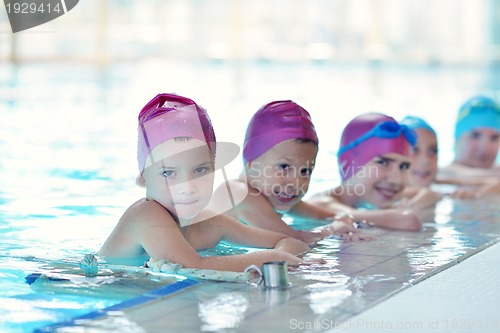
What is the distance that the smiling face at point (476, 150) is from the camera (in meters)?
7.80

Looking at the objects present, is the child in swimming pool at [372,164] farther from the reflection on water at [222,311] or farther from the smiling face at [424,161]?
the reflection on water at [222,311]

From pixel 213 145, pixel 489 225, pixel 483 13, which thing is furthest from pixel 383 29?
pixel 213 145

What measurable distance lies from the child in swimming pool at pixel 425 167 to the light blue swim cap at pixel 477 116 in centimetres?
57

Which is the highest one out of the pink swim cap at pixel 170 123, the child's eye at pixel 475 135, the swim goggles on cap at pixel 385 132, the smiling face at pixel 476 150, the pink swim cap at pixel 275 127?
the pink swim cap at pixel 170 123

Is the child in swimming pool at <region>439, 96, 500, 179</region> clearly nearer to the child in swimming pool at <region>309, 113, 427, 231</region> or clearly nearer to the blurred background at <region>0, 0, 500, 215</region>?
the blurred background at <region>0, 0, 500, 215</region>

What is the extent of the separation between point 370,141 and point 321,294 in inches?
90.2

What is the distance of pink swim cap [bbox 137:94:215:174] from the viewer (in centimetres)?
381

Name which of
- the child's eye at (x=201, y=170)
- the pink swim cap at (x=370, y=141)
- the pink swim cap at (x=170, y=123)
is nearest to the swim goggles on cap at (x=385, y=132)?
the pink swim cap at (x=370, y=141)

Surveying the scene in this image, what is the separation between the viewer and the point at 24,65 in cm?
1956

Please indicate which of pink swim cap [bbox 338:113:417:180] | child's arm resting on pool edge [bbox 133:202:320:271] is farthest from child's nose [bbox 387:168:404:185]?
child's arm resting on pool edge [bbox 133:202:320:271]

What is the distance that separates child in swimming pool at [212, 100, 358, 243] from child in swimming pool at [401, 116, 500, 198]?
1.92 m

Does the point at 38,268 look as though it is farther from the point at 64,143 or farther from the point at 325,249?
the point at 64,143

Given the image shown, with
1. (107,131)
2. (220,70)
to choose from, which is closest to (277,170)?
(107,131)

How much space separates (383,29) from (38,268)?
21565mm
